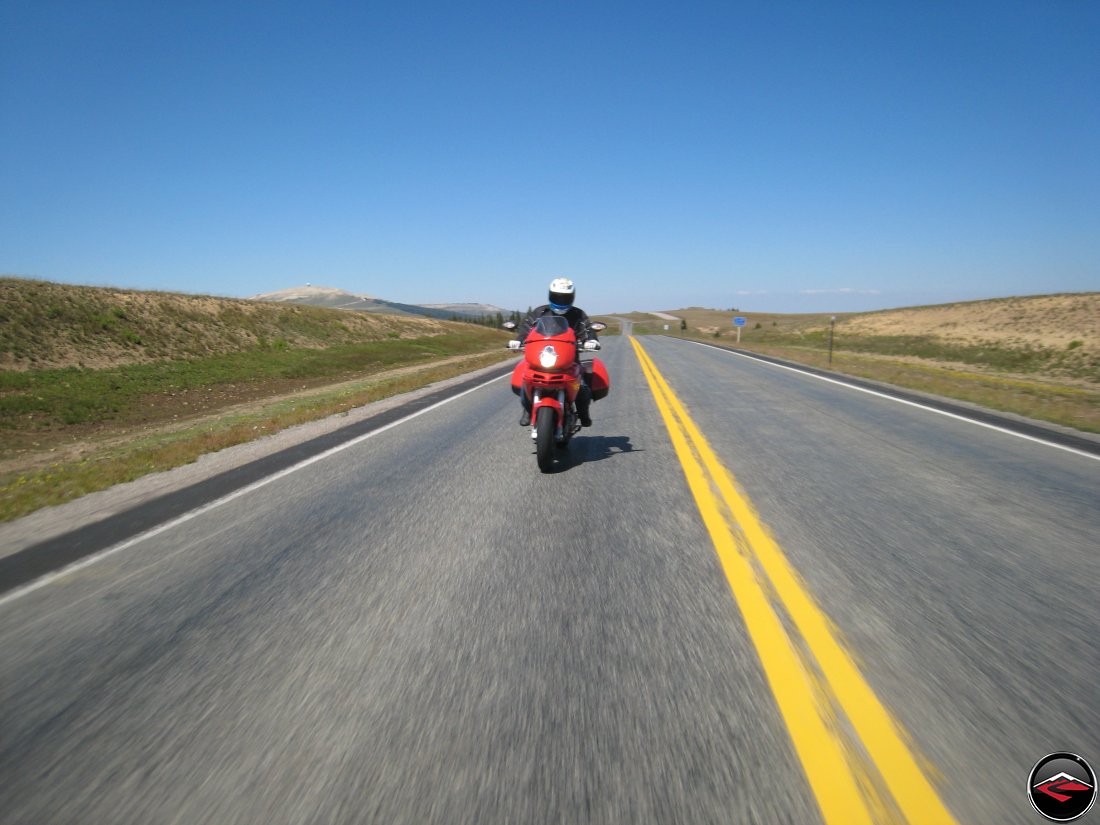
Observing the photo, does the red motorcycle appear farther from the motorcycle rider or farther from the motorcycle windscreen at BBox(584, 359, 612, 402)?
the motorcycle windscreen at BBox(584, 359, 612, 402)

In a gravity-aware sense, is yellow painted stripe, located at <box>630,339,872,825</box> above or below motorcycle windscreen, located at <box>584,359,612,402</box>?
below

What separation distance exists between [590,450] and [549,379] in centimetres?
164

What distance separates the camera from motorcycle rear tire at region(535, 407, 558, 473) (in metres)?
6.93

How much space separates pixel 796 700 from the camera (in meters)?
2.57

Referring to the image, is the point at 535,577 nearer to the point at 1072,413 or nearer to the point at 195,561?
the point at 195,561

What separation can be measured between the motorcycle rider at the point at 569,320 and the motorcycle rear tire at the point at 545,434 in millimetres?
534

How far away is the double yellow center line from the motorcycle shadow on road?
10.1ft

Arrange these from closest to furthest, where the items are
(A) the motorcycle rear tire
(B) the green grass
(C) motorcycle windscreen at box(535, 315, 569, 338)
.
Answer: (A) the motorcycle rear tire
(C) motorcycle windscreen at box(535, 315, 569, 338)
(B) the green grass

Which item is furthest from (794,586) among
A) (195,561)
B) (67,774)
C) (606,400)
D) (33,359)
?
(33,359)

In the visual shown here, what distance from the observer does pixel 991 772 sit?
213 centimetres

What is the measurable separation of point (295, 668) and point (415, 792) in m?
1.16

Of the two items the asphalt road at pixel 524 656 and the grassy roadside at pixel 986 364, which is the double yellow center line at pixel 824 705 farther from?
the grassy roadside at pixel 986 364

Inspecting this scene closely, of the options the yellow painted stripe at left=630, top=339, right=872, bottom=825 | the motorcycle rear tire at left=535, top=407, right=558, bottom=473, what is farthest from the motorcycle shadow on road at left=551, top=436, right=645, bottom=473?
the yellow painted stripe at left=630, top=339, right=872, bottom=825

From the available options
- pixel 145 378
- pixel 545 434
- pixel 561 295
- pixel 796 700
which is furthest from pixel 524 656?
pixel 145 378
